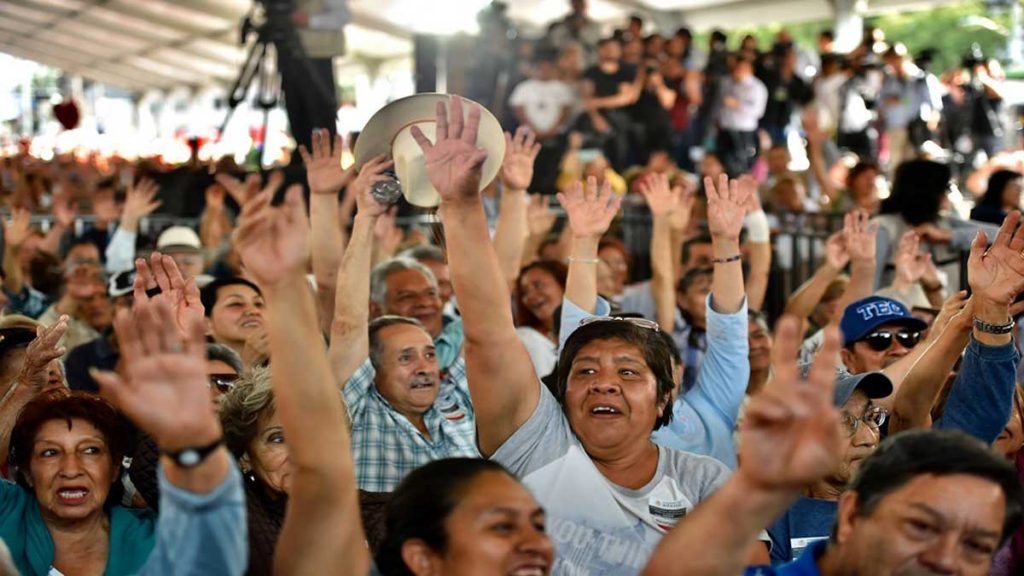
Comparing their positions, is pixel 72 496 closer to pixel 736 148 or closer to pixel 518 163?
pixel 518 163

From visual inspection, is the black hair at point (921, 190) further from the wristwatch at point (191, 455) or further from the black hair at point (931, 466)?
the wristwatch at point (191, 455)

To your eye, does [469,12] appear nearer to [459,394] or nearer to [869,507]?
[459,394]

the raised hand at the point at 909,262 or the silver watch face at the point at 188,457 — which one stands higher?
the silver watch face at the point at 188,457

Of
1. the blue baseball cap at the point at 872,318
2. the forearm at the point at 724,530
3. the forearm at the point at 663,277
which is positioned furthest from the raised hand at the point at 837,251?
the forearm at the point at 724,530

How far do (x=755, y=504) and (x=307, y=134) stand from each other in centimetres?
812

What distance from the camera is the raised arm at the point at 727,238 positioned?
15.5 ft

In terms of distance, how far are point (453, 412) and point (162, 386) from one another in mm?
2644

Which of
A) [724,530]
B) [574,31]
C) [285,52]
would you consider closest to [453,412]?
[724,530]

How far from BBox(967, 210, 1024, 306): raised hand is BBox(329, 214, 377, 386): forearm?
1.82m

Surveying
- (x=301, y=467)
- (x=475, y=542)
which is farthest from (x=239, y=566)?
(x=475, y=542)

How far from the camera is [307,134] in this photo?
10.1 m

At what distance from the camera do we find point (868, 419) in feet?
12.5

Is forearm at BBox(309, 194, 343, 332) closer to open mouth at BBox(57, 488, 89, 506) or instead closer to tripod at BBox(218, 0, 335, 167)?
open mouth at BBox(57, 488, 89, 506)

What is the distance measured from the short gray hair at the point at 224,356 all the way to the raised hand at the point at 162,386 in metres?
2.23
